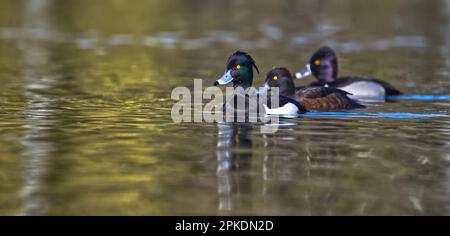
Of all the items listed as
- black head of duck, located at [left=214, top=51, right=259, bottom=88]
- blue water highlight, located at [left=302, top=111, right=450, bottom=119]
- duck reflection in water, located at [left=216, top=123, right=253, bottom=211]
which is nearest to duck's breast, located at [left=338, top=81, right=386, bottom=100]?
blue water highlight, located at [left=302, top=111, right=450, bottom=119]

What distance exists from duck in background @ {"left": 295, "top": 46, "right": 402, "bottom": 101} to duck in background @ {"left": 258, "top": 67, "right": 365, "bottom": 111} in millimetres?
2421

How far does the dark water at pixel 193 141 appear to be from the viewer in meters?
10.8

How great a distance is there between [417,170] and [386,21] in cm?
3547

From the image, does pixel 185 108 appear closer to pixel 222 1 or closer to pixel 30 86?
pixel 30 86

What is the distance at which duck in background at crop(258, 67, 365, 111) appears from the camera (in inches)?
757

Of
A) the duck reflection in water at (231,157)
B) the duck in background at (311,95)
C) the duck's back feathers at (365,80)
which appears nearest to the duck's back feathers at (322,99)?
the duck in background at (311,95)

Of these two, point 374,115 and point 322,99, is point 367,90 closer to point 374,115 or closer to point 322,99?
point 322,99

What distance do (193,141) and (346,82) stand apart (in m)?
8.94

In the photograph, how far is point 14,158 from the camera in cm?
1311

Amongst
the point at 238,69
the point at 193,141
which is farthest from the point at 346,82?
the point at 193,141

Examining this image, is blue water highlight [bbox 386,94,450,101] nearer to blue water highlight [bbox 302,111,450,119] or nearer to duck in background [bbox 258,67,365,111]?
duck in background [bbox 258,67,365,111]

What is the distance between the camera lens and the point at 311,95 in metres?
19.3

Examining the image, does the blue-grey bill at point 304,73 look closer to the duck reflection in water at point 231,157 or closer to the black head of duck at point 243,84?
the black head of duck at point 243,84

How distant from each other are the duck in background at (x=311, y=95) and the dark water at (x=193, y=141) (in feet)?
1.61
